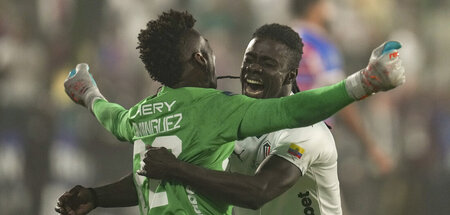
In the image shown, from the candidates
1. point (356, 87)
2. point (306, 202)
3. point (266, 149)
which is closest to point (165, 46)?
point (266, 149)

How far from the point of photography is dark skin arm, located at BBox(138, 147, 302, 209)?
2357mm

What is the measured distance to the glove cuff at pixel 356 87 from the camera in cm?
207

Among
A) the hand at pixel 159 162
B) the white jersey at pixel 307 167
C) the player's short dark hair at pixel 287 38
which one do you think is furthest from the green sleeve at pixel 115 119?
the player's short dark hair at pixel 287 38

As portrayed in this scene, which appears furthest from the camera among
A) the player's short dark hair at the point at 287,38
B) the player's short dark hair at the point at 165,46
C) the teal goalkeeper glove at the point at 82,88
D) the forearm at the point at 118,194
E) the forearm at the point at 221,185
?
the player's short dark hair at the point at 287,38

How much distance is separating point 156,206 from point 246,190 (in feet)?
0.93

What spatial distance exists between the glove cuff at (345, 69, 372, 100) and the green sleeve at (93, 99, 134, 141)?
829mm

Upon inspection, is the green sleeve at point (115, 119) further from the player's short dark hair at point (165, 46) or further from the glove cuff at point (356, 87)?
the glove cuff at point (356, 87)

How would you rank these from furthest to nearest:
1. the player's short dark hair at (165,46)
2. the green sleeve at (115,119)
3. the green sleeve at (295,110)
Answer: the green sleeve at (115,119) < the player's short dark hair at (165,46) < the green sleeve at (295,110)

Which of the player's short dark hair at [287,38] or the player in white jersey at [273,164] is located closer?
the player in white jersey at [273,164]

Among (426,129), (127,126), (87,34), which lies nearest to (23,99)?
(87,34)

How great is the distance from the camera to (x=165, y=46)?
2.52 m

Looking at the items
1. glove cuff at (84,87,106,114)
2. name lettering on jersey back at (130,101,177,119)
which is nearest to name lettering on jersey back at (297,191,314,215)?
name lettering on jersey back at (130,101,177,119)

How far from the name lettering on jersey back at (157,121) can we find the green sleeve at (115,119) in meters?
0.09

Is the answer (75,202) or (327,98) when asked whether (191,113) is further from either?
(75,202)
